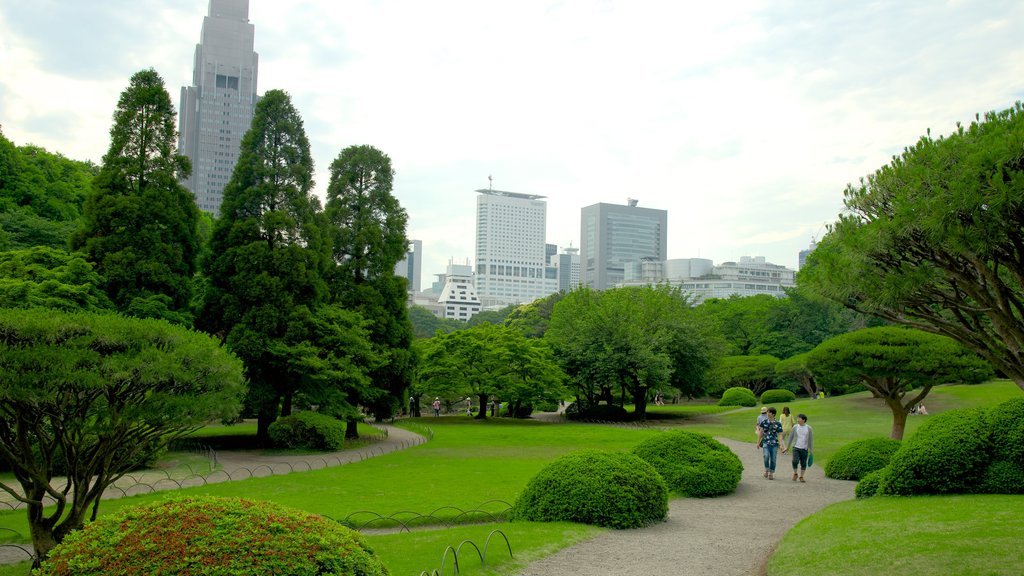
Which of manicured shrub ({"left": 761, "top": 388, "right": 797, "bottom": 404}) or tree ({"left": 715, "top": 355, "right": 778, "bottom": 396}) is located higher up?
tree ({"left": 715, "top": 355, "right": 778, "bottom": 396})

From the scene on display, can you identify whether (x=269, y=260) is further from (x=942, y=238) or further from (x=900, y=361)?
(x=942, y=238)

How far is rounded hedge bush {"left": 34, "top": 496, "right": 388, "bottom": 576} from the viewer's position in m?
5.14

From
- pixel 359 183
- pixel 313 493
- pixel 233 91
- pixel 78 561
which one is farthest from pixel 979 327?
pixel 233 91

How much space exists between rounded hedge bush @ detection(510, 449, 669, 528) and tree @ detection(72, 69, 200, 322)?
1576cm

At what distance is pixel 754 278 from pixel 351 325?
17704cm

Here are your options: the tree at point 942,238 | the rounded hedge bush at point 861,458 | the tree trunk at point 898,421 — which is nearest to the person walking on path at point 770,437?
the rounded hedge bush at point 861,458

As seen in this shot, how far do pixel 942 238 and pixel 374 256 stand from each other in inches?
1036

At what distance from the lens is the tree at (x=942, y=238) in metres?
7.91

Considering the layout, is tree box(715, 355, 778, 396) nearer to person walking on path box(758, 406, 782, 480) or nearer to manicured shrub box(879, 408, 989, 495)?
person walking on path box(758, 406, 782, 480)

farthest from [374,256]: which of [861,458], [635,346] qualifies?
[861,458]

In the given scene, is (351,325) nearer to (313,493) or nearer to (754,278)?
(313,493)

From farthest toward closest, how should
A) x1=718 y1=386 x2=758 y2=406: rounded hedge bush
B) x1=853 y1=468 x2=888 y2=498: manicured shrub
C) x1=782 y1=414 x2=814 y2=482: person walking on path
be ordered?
x1=718 y1=386 x2=758 y2=406: rounded hedge bush → x1=782 y1=414 x2=814 y2=482: person walking on path → x1=853 y1=468 x2=888 y2=498: manicured shrub

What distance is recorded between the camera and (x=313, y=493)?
53.7ft

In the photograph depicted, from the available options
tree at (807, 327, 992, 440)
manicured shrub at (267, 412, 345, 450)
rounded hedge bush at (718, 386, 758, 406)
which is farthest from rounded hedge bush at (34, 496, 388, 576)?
rounded hedge bush at (718, 386, 758, 406)
